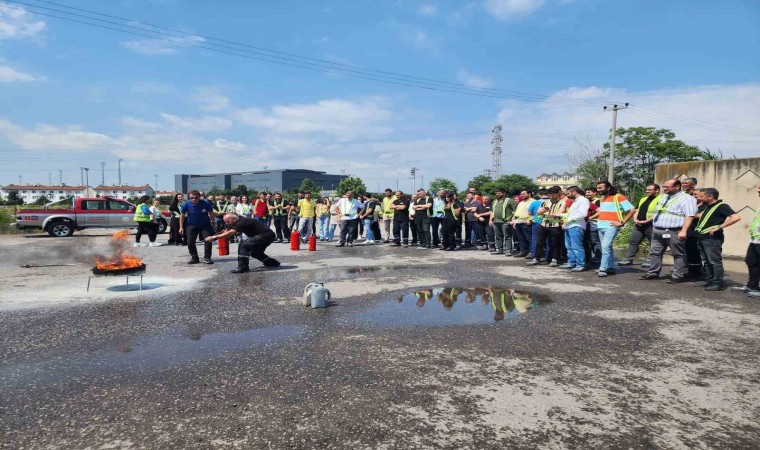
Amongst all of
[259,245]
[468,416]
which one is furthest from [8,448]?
[259,245]

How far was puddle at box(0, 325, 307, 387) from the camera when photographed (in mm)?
4078

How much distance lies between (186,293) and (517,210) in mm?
8194

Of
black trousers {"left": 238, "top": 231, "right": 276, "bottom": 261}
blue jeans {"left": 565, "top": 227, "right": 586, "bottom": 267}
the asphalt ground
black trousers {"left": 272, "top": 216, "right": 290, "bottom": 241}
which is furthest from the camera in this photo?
black trousers {"left": 272, "top": 216, "right": 290, "bottom": 241}

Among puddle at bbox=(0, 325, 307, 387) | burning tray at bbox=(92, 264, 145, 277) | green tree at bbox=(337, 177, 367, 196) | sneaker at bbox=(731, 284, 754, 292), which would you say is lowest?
puddle at bbox=(0, 325, 307, 387)

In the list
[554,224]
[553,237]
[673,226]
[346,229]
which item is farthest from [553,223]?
[346,229]

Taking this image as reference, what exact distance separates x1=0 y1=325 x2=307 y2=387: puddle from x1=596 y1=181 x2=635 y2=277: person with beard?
671 centimetres

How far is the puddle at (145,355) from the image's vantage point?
13.4ft

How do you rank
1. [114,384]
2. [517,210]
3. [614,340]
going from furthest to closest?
[517,210] < [614,340] < [114,384]

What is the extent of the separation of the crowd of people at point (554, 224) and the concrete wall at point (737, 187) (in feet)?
2.80

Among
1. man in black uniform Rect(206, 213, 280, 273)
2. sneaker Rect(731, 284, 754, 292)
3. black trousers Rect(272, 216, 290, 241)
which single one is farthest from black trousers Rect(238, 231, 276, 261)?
sneaker Rect(731, 284, 754, 292)

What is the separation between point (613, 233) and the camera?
896cm

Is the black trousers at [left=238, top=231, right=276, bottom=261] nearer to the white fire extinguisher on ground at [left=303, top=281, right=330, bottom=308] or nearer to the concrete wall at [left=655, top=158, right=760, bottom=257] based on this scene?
the white fire extinguisher on ground at [left=303, top=281, right=330, bottom=308]

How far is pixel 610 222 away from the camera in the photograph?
898 cm

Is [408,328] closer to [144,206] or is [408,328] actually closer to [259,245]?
[259,245]
